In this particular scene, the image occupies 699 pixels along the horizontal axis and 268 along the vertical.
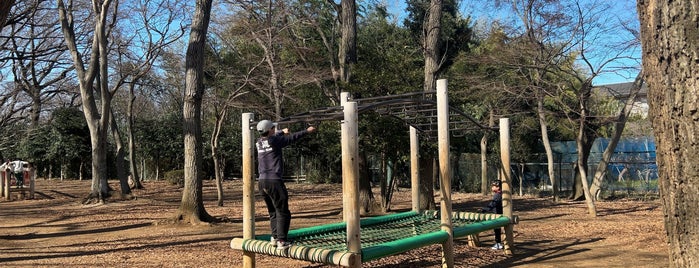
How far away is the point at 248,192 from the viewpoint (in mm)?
6887

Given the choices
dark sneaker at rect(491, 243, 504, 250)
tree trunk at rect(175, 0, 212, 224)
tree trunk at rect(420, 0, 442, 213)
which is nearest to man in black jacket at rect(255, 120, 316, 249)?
dark sneaker at rect(491, 243, 504, 250)

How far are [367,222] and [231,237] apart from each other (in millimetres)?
3043

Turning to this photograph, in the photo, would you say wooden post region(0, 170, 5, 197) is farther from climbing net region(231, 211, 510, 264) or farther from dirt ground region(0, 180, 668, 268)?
climbing net region(231, 211, 510, 264)

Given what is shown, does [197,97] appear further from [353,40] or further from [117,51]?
[117,51]

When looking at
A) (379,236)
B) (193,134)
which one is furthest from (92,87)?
(379,236)

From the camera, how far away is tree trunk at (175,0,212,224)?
1198 cm

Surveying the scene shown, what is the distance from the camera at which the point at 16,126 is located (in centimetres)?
3469

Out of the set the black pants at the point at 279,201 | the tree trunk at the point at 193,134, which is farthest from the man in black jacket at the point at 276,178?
the tree trunk at the point at 193,134

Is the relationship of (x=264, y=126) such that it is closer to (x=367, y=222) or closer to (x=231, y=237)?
(x=367, y=222)

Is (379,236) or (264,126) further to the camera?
(379,236)

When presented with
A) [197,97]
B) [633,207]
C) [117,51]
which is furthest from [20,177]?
[633,207]

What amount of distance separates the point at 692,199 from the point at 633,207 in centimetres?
1582

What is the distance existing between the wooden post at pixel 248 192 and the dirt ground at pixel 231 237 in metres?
1.10

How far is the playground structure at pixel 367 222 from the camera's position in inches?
235
